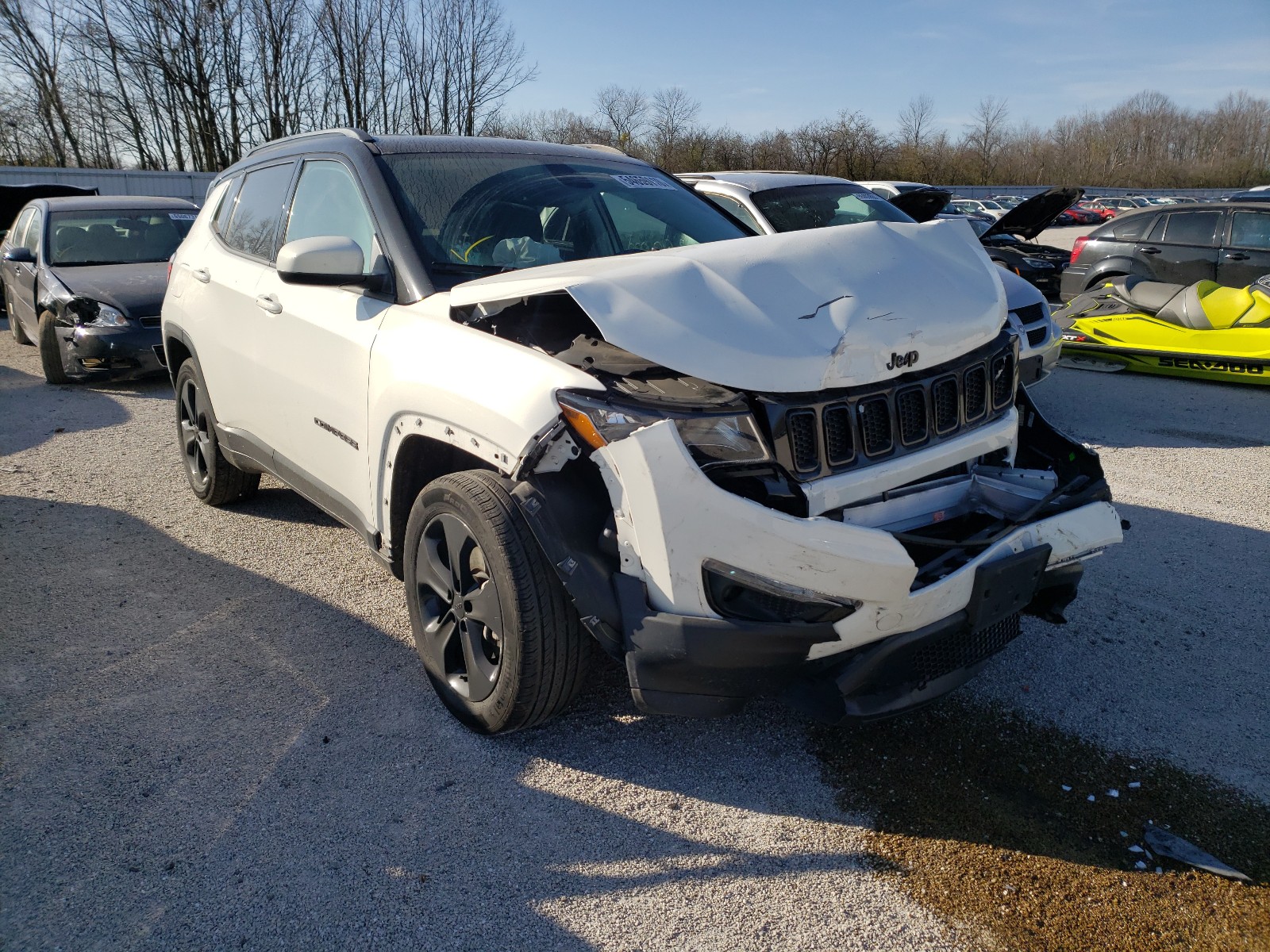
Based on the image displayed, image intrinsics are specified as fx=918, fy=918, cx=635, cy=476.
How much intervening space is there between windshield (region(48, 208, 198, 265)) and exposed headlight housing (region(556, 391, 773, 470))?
29.4 feet

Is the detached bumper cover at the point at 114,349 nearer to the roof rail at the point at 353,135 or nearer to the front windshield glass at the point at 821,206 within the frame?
the roof rail at the point at 353,135

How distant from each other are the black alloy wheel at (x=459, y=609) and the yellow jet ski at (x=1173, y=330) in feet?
24.3

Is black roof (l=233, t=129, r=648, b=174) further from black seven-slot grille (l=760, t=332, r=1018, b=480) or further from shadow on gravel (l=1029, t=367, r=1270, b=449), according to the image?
shadow on gravel (l=1029, t=367, r=1270, b=449)

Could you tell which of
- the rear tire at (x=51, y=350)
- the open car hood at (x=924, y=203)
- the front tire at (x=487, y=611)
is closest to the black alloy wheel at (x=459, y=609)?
the front tire at (x=487, y=611)

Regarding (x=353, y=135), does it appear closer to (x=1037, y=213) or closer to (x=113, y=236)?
(x=1037, y=213)

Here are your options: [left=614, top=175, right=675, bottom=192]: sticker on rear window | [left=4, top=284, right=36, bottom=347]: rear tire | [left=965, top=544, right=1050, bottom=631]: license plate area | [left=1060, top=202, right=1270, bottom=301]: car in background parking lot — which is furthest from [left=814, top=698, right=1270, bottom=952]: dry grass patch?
[left=4, top=284, right=36, bottom=347]: rear tire

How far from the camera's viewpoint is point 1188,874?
2.39 meters

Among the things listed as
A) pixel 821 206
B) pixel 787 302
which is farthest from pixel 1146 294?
pixel 787 302

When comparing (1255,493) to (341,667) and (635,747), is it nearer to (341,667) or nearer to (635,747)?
(635,747)

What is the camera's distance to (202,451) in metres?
5.19

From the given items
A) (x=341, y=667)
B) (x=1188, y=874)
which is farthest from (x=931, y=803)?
(x=341, y=667)

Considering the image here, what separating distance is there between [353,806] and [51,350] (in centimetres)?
812

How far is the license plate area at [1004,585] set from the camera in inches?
101

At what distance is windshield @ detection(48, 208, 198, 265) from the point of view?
9.56 m
